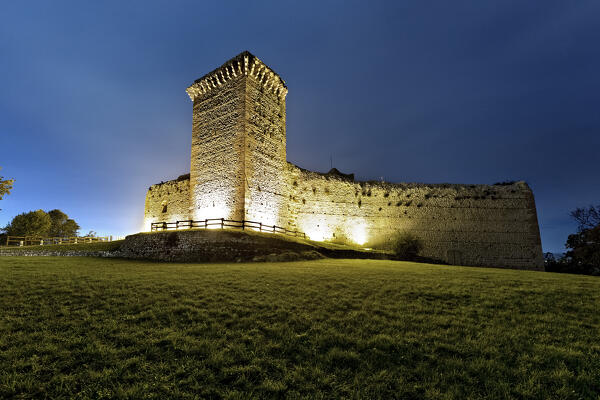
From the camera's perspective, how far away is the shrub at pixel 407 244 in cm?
2680

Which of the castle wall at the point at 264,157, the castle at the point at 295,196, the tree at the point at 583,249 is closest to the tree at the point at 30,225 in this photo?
the castle at the point at 295,196

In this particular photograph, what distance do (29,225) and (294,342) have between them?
190 ft

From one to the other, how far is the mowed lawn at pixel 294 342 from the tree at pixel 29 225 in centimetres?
4932

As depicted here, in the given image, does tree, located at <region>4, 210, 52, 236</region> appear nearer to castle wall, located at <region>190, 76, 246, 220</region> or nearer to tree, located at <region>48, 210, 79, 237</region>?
tree, located at <region>48, 210, 79, 237</region>

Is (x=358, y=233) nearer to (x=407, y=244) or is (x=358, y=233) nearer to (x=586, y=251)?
(x=407, y=244)

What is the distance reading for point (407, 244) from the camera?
27.3 m

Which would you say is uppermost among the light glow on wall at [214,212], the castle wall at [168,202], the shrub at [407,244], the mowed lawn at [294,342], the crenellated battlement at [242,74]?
the crenellated battlement at [242,74]

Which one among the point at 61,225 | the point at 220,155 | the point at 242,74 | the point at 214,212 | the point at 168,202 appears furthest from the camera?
the point at 61,225

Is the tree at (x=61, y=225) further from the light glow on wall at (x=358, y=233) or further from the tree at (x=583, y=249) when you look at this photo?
the tree at (x=583, y=249)

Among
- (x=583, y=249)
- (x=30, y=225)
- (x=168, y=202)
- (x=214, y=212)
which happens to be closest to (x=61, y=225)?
(x=30, y=225)

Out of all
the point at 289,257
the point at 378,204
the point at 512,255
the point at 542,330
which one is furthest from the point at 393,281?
the point at 512,255

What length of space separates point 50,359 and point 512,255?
36.7 metres

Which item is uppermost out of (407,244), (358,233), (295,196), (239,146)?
(239,146)

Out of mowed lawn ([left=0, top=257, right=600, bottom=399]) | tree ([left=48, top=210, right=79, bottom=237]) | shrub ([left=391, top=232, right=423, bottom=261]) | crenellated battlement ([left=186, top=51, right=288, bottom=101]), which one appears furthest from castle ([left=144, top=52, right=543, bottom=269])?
tree ([left=48, top=210, right=79, bottom=237])
